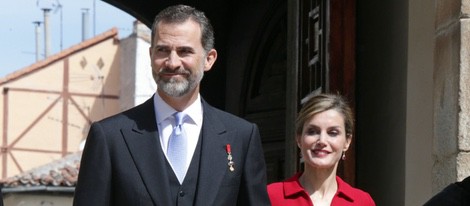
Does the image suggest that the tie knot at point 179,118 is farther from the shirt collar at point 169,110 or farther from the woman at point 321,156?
the woman at point 321,156

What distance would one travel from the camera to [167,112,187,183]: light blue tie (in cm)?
651

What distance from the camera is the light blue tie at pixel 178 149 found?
6508mm

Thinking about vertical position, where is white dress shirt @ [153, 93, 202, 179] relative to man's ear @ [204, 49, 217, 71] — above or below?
below

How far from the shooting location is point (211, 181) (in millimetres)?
6492

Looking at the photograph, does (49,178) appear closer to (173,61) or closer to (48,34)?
(48,34)

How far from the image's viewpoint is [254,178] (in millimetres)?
6609

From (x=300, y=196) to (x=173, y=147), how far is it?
88 centimetres

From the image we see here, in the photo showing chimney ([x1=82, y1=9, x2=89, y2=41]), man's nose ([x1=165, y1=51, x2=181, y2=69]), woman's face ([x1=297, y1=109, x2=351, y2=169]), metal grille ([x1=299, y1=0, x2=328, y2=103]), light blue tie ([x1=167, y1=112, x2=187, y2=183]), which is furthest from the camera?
chimney ([x1=82, y1=9, x2=89, y2=41])

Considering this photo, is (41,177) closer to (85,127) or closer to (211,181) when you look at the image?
(85,127)

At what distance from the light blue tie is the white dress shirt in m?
0.02

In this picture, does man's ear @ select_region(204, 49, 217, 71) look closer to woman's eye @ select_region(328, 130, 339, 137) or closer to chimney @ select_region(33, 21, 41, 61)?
woman's eye @ select_region(328, 130, 339, 137)

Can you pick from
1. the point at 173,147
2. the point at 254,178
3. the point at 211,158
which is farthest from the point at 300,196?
the point at 173,147

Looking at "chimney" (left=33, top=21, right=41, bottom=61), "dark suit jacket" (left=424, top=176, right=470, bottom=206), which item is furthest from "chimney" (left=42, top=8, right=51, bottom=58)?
"dark suit jacket" (left=424, top=176, right=470, bottom=206)

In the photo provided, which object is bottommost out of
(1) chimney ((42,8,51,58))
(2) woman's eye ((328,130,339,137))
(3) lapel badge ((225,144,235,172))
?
(3) lapel badge ((225,144,235,172))
